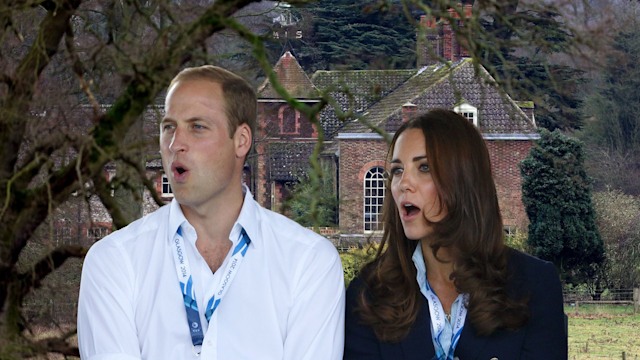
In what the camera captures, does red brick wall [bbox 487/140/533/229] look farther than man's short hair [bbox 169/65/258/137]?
Yes

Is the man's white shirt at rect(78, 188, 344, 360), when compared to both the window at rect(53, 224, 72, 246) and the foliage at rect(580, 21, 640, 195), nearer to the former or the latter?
the window at rect(53, 224, 72, 246)

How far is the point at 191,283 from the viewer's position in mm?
3520

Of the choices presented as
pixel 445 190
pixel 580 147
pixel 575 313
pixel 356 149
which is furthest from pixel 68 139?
pixel 356 149

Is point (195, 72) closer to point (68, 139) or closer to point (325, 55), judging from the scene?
point (68, 139)

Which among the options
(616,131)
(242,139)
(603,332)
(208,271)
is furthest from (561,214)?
(208,271)

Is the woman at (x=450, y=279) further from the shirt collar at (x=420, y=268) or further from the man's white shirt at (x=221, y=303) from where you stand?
the man's white shirt at (x=221, y=303)

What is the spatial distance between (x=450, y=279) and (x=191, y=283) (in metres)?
0.74

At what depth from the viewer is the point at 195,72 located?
12.1 feet

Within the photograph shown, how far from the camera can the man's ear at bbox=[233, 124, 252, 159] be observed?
12.0 ft

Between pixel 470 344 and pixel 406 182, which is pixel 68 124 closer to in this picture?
pixel 406 182

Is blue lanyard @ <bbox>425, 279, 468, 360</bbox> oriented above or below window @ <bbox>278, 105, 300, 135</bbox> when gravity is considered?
below

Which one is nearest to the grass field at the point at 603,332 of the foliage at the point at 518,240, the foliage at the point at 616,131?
the foliage at the point at 518,240

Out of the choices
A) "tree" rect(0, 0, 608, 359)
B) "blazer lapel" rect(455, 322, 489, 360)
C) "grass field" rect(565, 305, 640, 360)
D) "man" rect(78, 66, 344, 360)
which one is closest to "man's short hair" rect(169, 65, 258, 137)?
"man" rect(78, 66, 344, 360)

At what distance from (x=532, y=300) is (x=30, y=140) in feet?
10.6
